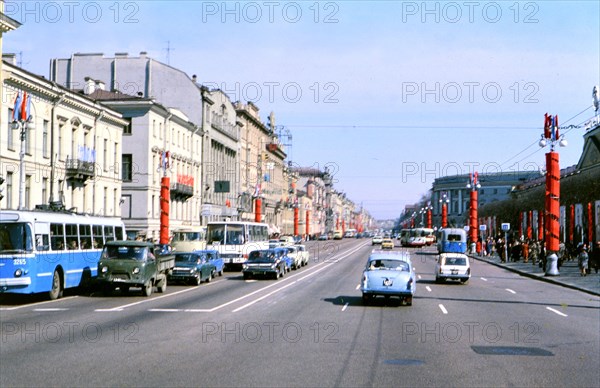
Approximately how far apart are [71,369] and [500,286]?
2639cm

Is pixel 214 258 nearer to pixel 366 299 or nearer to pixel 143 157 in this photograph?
pixel 366 299

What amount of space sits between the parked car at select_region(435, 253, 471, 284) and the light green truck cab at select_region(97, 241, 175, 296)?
14.1m

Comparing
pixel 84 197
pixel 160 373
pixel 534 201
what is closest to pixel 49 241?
pixel 160 373

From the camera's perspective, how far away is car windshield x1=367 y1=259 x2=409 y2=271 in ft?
81.5

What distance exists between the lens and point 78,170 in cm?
5153

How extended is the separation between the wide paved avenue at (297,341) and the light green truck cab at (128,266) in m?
0.70

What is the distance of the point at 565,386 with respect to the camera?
10898 millimetres

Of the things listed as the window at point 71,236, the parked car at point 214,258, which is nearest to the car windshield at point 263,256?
the parked car at point 214,258

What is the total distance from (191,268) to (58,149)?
2068cm

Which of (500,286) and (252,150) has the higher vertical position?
(252,150)

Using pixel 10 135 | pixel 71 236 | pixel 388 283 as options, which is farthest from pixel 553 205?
pixel 10 135

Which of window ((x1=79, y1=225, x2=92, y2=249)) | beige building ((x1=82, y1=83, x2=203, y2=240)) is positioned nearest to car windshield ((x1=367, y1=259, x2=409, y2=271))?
window ((x1=79, y1=225, x2=92, y2=249))

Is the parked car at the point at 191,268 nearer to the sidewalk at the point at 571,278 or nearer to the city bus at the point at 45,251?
the city bus at the point at 45,251

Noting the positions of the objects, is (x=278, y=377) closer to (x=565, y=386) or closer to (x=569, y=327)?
(x=565, y=386)
